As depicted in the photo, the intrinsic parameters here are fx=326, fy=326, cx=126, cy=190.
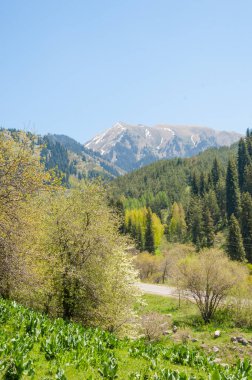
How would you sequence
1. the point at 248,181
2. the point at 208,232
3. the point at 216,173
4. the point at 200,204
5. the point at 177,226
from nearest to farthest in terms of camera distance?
the point at 208,232 → the point at 248,181 → the point at 200,204 → the point at 177,226 → the point at 216,173

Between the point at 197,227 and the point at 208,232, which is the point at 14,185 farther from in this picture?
the point at 197,227

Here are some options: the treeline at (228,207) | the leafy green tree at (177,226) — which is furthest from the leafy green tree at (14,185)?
the leafy green tree at (177,226)

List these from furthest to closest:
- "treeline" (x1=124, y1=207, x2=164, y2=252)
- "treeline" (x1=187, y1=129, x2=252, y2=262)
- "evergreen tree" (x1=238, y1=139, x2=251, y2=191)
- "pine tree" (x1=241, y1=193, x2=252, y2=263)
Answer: "evergreen tree" (x1=238, y1=139, x2=251, y2=191)
"treeline" (x1=124, y1=207, x2=164, y2=252)
"pine tree" (x1=241, y1=193, x2=252, y2=263)
"treeline" (x1=187, y1=129, x2=252, y2=262)

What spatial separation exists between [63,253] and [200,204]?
84867 millimetres

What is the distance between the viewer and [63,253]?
1989 cm

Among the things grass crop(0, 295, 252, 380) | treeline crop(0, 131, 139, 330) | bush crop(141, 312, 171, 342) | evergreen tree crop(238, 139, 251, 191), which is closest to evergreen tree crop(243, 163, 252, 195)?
evergreen tree crop(238, 139, 251, 191)

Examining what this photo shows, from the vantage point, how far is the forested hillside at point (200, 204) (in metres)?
72.6

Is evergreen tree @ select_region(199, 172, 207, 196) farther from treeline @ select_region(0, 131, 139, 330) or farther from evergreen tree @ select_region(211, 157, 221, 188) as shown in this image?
treeline @ select_region(0, 131, 139, 330)

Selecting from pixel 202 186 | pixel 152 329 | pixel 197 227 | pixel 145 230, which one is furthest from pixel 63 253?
pixel 202 186

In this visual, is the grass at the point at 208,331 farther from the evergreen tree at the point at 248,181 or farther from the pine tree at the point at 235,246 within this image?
the evergreen tree at the point at 248,181

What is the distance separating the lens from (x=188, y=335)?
90.1ft

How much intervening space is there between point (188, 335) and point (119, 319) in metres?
9.32

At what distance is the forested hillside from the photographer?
238 feet

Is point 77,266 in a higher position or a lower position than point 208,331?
higher
